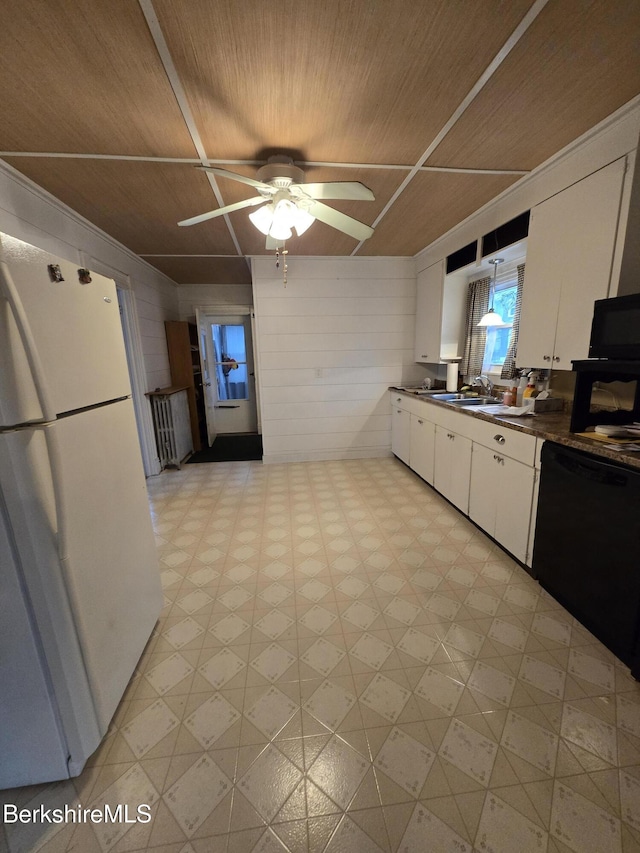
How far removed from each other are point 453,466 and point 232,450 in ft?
10.5

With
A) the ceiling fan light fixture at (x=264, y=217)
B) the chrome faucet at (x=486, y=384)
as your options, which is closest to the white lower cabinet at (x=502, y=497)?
the chrome faucet at (x=486, y=384)

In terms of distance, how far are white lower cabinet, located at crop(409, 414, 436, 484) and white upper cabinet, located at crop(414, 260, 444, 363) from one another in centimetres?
78

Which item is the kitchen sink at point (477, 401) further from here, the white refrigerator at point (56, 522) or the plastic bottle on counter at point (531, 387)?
the white refrigerator at point (56, 522)

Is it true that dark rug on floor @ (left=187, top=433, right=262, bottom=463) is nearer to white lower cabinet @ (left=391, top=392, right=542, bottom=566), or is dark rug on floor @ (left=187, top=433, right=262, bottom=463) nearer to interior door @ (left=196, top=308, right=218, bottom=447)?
interior door @ (left=196, top=308, right=218, bottom=447)

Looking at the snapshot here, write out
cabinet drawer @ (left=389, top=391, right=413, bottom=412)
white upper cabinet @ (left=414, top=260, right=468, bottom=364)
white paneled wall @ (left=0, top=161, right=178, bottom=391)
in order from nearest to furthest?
white paneled wall @ (left=0, top=161, right=178, bottom=391)
white upper cabinet @ (left=414, top=260, right=468, bottom=364)
cabinet drawer @ (left=389, top=391, right=413, bottom=412)

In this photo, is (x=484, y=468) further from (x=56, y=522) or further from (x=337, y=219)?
(x=56, y=522)

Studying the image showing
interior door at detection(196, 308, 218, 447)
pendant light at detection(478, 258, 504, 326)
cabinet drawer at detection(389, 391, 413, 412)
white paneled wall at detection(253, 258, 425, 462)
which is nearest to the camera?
pendant light at detection(478, 258, 504, 326)

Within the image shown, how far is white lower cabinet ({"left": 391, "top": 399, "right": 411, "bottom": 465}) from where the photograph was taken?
368cm

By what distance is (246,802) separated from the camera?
3.33 ft

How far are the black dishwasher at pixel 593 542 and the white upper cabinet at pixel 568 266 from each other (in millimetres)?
725

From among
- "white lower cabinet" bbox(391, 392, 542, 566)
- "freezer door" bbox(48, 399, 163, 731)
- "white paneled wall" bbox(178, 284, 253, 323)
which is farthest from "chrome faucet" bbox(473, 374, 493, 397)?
"white paneled wall" bbox(178, 284, 253, 323)

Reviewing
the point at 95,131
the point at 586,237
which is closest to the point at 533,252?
the point at 586,237

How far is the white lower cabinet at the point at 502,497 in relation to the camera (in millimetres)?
1945

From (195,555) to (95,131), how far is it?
8.10 ft
